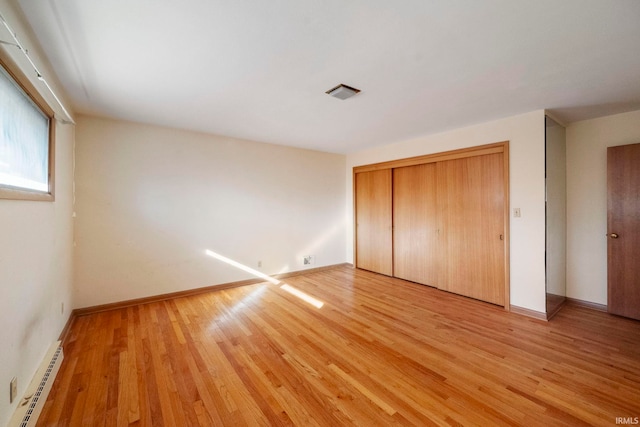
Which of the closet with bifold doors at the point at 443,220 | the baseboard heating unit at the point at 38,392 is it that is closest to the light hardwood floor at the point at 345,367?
the baseboard heating unit at the point at 38,392

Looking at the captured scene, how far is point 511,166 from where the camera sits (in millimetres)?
3232

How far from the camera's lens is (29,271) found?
1.76m

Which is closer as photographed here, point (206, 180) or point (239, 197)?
point (206, 180)

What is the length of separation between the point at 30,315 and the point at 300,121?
3123 mm

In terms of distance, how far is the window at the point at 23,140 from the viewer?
149 centimetres

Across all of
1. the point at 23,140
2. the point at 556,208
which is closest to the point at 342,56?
the point at 23,140

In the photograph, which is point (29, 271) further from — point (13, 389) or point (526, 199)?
point (526, 199)

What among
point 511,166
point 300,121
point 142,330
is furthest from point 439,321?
point 142,330

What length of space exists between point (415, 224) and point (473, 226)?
0.94m

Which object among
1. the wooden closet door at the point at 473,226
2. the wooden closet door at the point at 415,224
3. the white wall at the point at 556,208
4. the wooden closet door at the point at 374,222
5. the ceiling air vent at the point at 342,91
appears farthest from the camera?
the wooden closet door at the point at 374,222

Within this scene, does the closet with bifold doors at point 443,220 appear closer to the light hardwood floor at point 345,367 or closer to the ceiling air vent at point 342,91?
the light hardwood floor at point 345,367

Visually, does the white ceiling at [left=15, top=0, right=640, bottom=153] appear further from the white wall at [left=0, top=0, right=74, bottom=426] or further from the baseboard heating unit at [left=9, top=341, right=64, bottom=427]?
the baseboard heating unit at [left=9, top=341, right=64, bottom=427]

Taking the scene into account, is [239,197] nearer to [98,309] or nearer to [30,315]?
[98,309]

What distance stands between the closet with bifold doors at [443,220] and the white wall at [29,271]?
450 cm
